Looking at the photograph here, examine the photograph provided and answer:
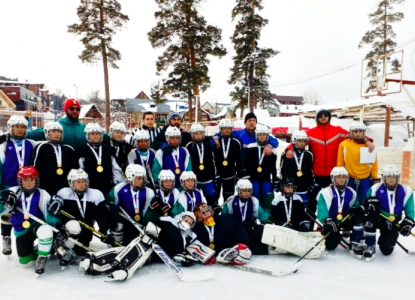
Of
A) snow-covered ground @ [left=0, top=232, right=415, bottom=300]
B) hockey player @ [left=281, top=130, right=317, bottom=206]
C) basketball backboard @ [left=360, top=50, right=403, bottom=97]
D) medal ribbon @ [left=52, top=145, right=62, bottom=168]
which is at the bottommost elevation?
snow-covered ground @ [left=0, top=232, right=415, bottom=300]

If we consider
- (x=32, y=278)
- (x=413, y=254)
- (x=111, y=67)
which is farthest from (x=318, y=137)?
(x=111, y=67)

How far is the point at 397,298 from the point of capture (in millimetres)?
2996

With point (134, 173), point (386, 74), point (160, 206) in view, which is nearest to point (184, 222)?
point (160, 206)

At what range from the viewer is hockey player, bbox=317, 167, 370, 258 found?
4.15 m

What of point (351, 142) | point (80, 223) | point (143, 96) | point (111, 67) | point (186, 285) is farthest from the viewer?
point (143, 96)

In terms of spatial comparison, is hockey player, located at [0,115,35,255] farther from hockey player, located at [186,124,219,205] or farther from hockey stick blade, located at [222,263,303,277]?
hockey stick blade, located at [222,263,303,277]

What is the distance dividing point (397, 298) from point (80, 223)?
318cm

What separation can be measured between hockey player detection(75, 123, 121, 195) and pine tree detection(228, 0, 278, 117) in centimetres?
1752

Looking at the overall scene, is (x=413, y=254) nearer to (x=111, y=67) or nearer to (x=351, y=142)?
(x=351, y=142)

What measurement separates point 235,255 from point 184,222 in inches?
25.6

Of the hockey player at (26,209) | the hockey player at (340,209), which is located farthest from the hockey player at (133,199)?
the hockey player at (340,209)

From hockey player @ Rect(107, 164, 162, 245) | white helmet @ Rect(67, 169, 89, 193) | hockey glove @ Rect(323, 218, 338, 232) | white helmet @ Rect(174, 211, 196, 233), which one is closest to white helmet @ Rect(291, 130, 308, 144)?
hockey glove @ Rect(323, 218, 338, 232)

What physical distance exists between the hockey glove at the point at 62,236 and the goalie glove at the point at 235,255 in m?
1.59

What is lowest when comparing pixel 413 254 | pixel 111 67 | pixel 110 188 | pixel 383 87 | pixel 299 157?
pixel 413 254
